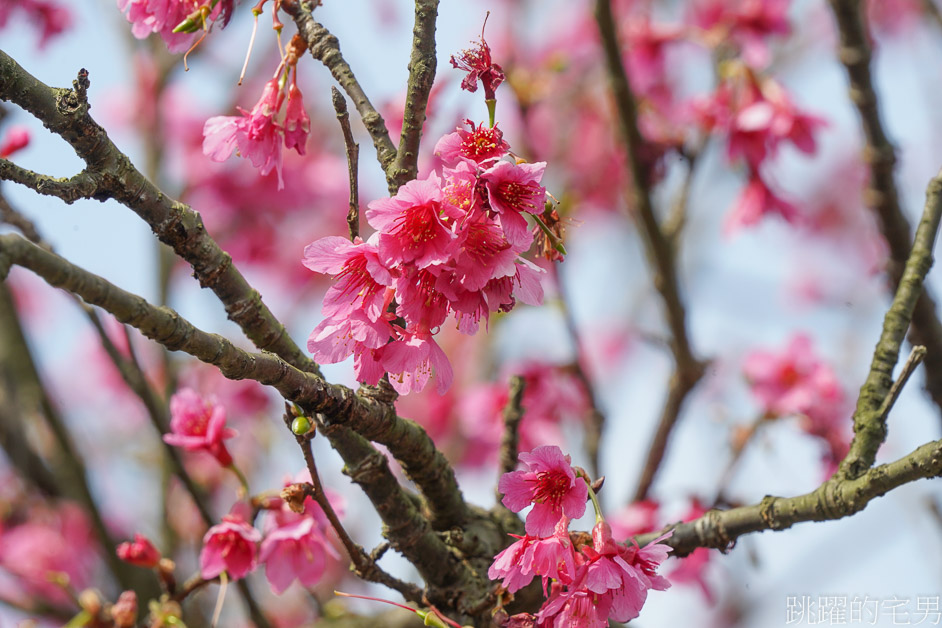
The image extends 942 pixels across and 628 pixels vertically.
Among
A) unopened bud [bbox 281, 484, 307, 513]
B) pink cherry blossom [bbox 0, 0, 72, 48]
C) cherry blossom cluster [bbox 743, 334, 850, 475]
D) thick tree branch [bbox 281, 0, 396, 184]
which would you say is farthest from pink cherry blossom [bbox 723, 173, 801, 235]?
pink cherry blossom [bbox 0, 0, 72, 48]

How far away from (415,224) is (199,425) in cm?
88

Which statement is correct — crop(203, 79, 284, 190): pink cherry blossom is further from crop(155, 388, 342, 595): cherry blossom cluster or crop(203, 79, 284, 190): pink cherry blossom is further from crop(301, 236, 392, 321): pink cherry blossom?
crop(155, 388, 342, 595): cherry blossom cluster

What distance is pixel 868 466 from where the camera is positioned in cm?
159

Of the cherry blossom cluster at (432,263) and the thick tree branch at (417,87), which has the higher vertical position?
the thick tree branch at (417,87)

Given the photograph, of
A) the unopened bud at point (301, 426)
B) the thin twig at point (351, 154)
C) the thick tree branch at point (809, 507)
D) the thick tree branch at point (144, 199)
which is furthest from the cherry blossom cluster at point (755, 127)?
the unopened bud at point (301, 426)

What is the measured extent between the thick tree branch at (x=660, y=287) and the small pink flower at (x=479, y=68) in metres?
1.68

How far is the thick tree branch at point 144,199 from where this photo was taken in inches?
51.5

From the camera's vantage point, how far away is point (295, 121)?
167 cm

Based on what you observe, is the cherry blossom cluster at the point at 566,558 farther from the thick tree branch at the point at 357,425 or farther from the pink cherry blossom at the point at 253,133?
the pink cherry blossom at the point at 253,133

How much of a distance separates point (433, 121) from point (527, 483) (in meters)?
1.89

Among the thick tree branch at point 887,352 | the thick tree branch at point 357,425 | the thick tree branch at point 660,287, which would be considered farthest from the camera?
the thick tree branch at point 660,287

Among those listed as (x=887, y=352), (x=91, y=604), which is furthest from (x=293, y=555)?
(x=887, y=352)

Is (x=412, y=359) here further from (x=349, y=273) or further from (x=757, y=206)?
(x=757, y=206)

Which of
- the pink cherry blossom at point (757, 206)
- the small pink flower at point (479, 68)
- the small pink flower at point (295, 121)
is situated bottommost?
the small pink flower at point (479, 68)
